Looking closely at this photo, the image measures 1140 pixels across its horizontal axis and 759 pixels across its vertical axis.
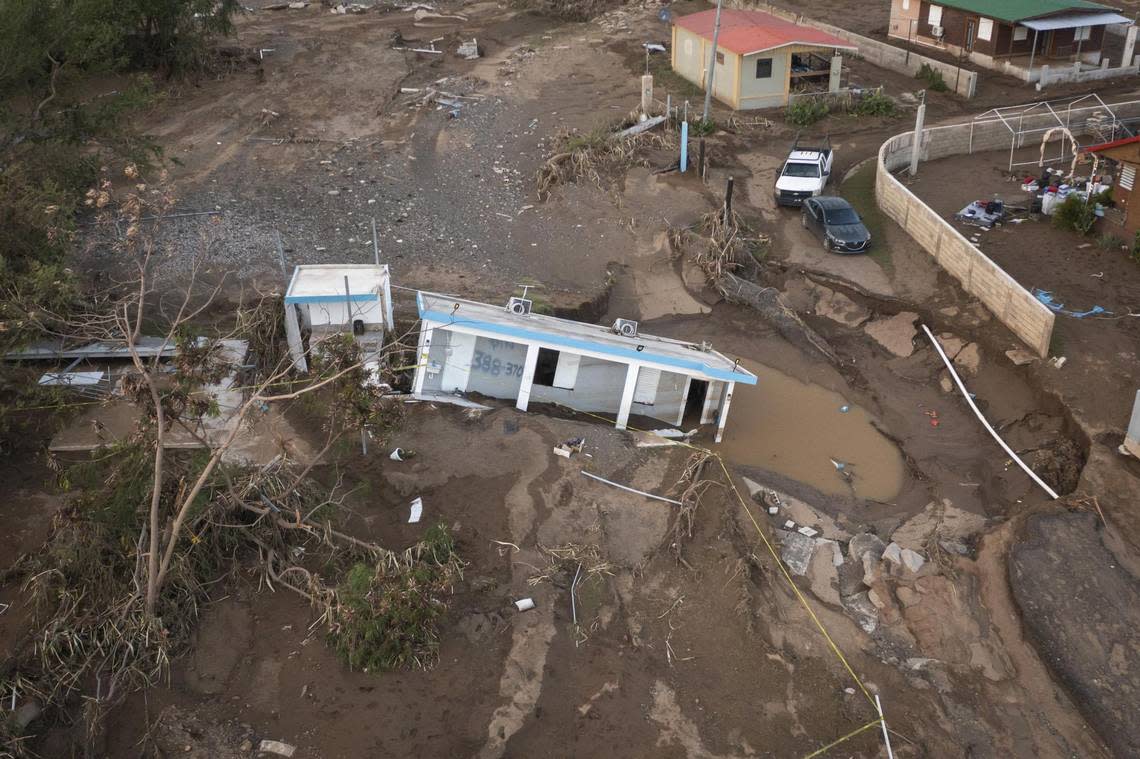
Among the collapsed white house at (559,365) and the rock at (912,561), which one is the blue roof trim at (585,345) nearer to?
the collapsed white house at (559,365)

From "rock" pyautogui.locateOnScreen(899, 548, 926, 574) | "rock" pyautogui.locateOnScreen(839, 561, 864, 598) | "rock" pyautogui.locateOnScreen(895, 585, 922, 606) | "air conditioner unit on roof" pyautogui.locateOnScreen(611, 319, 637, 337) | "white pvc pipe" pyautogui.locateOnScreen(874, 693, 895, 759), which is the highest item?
"air conditioner unit on roof" pyautogui.locateOnScreen(611, 319, 637, 337)

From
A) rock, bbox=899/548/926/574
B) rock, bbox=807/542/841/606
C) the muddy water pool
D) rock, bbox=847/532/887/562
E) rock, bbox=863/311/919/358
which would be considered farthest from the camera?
rock, bbox=863/311/919/358

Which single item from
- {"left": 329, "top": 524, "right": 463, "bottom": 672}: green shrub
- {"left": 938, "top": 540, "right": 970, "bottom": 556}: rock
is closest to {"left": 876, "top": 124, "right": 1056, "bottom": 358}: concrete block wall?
{"left": 938, "top": 540, "right": 970, "bottom": 556}: rock

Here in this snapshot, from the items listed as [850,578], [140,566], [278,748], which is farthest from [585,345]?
[278,748]

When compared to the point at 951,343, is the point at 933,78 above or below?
above

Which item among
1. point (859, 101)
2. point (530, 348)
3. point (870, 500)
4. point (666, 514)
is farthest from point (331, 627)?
point (859, 101)

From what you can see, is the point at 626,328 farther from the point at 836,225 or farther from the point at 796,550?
the point at 836,225

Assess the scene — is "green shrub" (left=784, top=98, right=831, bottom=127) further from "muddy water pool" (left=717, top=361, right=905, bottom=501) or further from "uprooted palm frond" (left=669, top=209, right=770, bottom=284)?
"muddy water pool" (left=717, top=361, right=905, bottom=501)

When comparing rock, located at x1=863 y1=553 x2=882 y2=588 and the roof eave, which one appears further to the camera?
the roof eave
